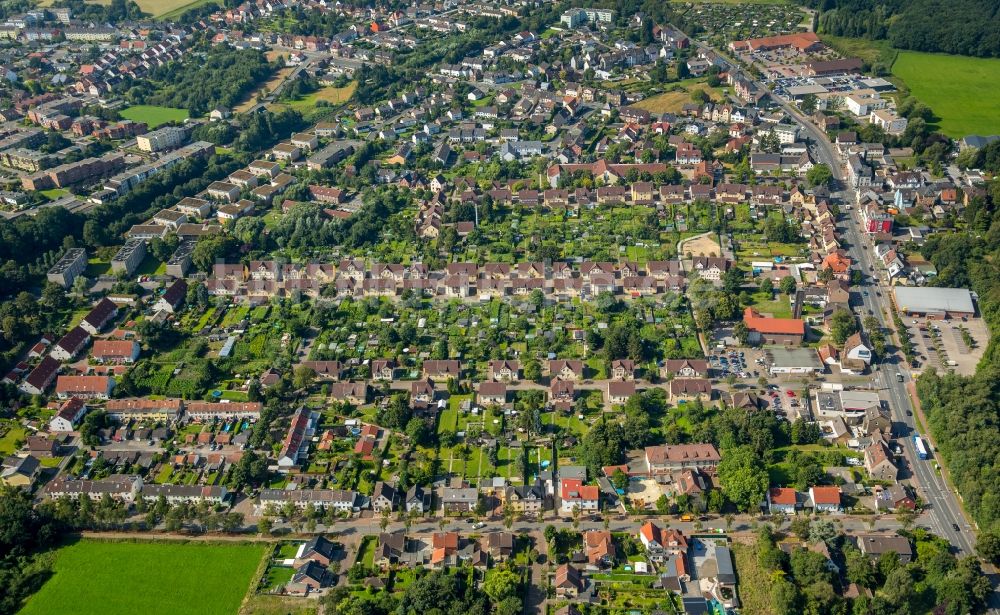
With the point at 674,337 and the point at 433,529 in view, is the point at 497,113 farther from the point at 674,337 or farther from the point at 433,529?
the point at 433,529

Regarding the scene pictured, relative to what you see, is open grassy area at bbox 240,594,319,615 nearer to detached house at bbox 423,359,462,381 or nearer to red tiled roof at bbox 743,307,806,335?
detached house at bbox 423,359,462,381

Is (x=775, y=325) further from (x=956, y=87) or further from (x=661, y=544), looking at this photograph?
(x=956, y=87)

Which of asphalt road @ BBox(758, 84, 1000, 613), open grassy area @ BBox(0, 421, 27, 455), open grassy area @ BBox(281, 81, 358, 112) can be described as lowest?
asphalt road @ BBox(758, 84, 1000, 613)

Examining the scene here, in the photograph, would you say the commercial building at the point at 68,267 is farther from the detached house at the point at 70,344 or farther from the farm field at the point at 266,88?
the farm field at the point at 266,88

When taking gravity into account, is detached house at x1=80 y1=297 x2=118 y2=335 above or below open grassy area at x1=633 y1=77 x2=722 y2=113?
above

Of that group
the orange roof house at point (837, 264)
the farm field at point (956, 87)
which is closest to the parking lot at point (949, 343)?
the orange roof house at point (837, 264)

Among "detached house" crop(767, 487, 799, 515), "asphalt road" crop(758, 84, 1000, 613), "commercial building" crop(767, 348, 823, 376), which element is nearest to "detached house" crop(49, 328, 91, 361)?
"detached house" crop(767, 487, 799, 515)

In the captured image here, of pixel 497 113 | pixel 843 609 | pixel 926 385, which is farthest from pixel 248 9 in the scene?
pixel 843 609
